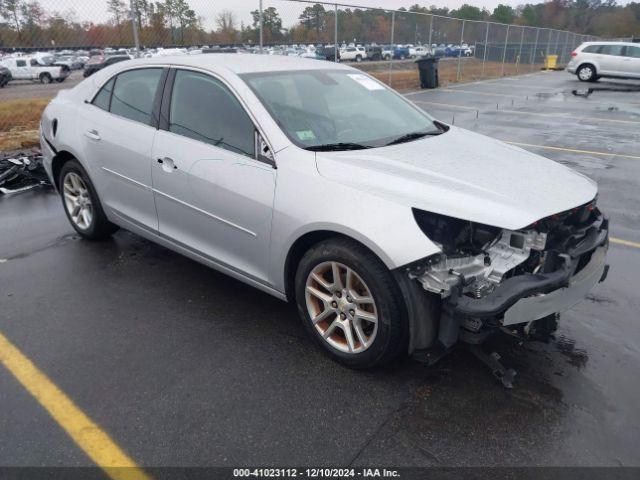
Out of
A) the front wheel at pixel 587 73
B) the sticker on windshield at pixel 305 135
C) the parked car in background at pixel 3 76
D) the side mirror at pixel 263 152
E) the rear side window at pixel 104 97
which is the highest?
the rear side window at pixel 104 97

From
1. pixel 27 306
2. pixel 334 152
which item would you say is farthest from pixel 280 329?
pixel 27 306

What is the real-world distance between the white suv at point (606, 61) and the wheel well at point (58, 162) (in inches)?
942

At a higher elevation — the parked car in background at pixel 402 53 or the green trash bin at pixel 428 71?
the parked car in background at pixel 402 53

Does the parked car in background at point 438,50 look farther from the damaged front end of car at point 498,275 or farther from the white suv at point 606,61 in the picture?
the damaged front end of car at point 498,275

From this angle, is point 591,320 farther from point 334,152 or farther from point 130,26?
point 130,26

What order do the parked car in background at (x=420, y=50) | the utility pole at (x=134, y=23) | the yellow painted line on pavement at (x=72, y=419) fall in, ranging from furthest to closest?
the parked car in background at (x=420, y=50) → the utility pole at (x=134, y=23) → the yellow painted line on pavement at (x=72, y=419)

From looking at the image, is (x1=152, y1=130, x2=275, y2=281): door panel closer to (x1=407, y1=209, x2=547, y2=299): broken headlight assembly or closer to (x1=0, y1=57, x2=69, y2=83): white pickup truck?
(x1=407, y1=209, x2=547, y2=299): broken headlight assembly

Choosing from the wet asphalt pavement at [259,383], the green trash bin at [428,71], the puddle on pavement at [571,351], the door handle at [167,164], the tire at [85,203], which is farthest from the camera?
the green trash bin at [428,71]

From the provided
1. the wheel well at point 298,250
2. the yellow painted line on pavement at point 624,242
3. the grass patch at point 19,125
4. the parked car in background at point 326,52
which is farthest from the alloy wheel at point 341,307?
the parked car in background at point 326,52

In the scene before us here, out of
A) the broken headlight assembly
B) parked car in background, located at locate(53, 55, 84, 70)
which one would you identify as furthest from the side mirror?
parked car in background, located at locate(53, 55, 84, 70)

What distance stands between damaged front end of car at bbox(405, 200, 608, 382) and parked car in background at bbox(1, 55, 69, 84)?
34398 millimetres

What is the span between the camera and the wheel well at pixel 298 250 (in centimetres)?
293

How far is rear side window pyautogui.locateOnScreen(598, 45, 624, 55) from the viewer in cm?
2220

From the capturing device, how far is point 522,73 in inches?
1177
